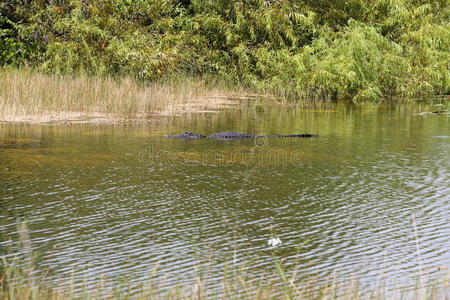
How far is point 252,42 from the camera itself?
25578 mm

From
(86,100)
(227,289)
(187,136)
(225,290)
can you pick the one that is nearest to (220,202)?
(227,289)

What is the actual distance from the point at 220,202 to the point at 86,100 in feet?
33.7

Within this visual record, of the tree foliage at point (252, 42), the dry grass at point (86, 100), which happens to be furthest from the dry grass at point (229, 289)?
the tree foliage at point (252, 42)

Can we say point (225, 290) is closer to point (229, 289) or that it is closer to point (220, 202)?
point (229, 289)

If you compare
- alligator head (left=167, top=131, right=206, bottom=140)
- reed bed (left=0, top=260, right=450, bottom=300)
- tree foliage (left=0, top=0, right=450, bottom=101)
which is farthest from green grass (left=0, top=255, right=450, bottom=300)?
tree foliage (left=0, top=0, right=450, bottom=101)

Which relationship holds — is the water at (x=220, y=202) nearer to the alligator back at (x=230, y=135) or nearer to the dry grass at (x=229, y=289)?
the dry grass at (x=229, y=289)

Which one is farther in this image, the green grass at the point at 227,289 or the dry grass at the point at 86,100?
the dry grass at the point at 86,100

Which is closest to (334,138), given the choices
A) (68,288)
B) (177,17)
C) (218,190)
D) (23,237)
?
(218,190)

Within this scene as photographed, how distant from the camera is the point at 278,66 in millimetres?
24250

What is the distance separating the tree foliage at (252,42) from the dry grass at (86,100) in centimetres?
187

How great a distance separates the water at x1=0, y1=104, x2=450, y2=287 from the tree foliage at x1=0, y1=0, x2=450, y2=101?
26.3ft

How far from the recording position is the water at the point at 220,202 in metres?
5.91

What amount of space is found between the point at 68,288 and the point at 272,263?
1.56 m

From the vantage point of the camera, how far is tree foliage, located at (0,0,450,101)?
74.3 ft
